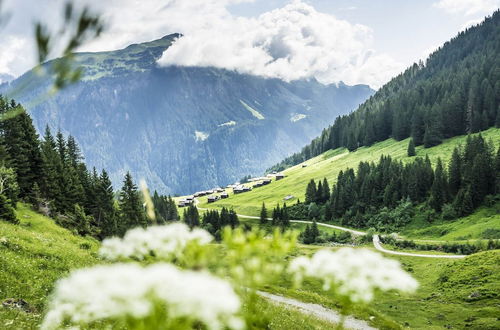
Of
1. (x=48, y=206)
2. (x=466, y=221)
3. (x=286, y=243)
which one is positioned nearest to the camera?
(x=286, y=243)

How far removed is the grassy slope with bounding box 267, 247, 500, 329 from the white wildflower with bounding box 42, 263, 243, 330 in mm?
34961

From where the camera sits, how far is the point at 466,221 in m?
94.8

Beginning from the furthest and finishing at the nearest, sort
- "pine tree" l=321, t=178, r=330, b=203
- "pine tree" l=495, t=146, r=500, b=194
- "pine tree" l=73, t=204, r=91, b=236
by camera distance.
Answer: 1. "pine tree" l=321, t=178, r=330, b=203
2. "pine tree" l=495, t=146, r=500, b=194
3. "pine tree" l=73, t=204, r=91, b=236

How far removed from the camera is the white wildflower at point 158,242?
3755 millimetres

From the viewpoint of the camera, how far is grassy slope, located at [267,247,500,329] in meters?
40.0

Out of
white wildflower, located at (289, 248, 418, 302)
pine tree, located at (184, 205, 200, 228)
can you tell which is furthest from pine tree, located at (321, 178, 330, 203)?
white wildflower, located at (289, 248, 418, 302)

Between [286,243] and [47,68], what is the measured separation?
3.81 meters

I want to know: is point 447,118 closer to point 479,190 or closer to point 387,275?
point 479,190

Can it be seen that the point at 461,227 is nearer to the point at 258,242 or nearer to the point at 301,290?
the point at 301,290

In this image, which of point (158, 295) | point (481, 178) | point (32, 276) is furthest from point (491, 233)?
point (158, 295)

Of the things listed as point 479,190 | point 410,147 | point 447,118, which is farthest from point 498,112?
point 479,190

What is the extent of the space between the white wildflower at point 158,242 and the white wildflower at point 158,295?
0.55 m

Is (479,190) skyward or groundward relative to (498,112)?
groundward

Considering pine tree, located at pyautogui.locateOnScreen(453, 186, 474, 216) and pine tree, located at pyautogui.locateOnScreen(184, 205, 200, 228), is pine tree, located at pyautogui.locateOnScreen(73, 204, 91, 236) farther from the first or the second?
pine tree, located at pyautogui.locateOnScreen(453, 186, 474, 216)
